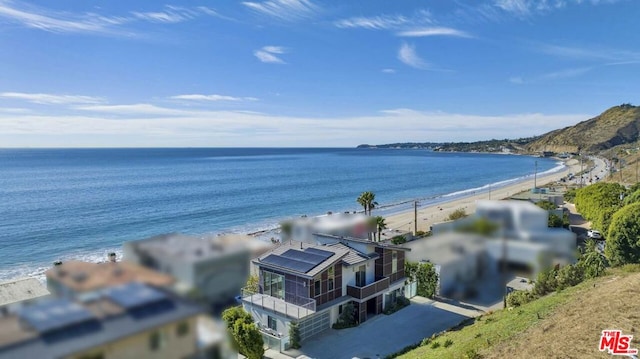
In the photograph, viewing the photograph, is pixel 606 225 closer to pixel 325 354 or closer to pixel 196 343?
pixel 325 354

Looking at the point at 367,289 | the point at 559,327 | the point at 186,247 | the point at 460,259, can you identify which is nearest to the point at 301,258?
the point at 367,289

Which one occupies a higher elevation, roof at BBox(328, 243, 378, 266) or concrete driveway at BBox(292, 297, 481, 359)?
roof at BBox(328, 243, 378, 266)

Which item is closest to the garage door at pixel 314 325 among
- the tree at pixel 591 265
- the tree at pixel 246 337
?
the tree at pixel 246 337

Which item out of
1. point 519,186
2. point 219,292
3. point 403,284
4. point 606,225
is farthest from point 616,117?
point 219,292

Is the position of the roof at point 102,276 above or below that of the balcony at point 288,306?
above

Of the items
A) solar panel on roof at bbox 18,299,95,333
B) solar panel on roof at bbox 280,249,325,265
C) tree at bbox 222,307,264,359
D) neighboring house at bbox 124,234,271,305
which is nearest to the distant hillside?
solar panel on roof at bbox 280,249,325,265

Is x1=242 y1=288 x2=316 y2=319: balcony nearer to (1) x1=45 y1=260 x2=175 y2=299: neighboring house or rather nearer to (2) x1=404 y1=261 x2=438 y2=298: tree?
(2) x1=404 y1=261 x2=438 y2=298: tree

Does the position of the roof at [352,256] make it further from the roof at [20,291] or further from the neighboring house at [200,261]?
the neighboring house at [200,261]
